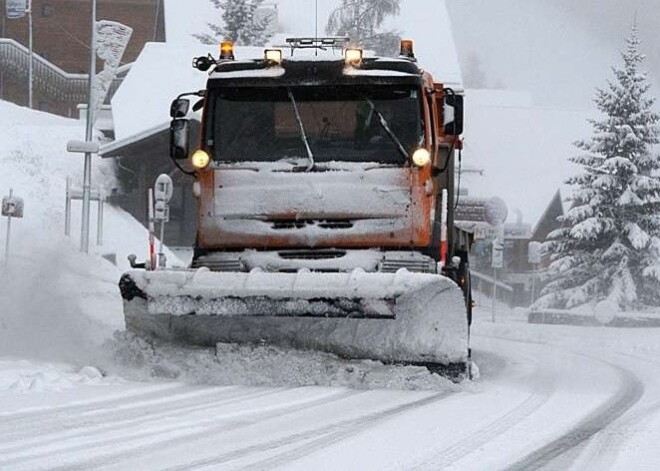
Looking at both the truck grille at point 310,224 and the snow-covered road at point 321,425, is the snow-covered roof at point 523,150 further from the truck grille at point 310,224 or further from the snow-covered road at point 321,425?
the snow-covered road at point 321,425

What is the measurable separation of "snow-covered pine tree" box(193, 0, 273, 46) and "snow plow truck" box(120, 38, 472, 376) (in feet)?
156

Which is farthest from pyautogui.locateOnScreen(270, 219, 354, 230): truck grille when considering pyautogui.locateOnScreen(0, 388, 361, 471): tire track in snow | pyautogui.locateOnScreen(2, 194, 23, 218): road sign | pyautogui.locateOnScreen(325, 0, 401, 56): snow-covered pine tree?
pyautogui.locateOnScreen(325, 0, 401, 56): snow-covered pine tree

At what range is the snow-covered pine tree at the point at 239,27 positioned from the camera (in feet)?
188

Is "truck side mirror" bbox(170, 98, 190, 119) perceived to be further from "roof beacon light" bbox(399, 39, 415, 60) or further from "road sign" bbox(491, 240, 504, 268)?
"road sign" bbox(491, 240, 504, 268)

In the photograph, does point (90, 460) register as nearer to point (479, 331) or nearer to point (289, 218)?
point (289, 218)

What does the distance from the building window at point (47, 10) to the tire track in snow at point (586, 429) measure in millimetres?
59137

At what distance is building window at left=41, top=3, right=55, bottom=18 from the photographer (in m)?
65.8

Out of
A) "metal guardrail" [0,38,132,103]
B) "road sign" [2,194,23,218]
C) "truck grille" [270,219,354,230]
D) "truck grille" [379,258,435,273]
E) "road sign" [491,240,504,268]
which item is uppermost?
"metal guardrail" [0,38,132,103]

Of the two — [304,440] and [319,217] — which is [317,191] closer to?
[319,217]

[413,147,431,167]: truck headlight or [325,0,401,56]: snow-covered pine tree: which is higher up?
[325,0,401,56]: snow-covered pine tree

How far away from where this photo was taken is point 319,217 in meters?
9.55

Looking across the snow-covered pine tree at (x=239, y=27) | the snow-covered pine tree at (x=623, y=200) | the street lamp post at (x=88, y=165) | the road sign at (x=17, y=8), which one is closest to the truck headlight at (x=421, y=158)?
the street lamp post at (x=88, y=165)

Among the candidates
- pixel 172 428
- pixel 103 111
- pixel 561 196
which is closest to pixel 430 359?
pixel 172 428

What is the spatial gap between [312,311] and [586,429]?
226cm
